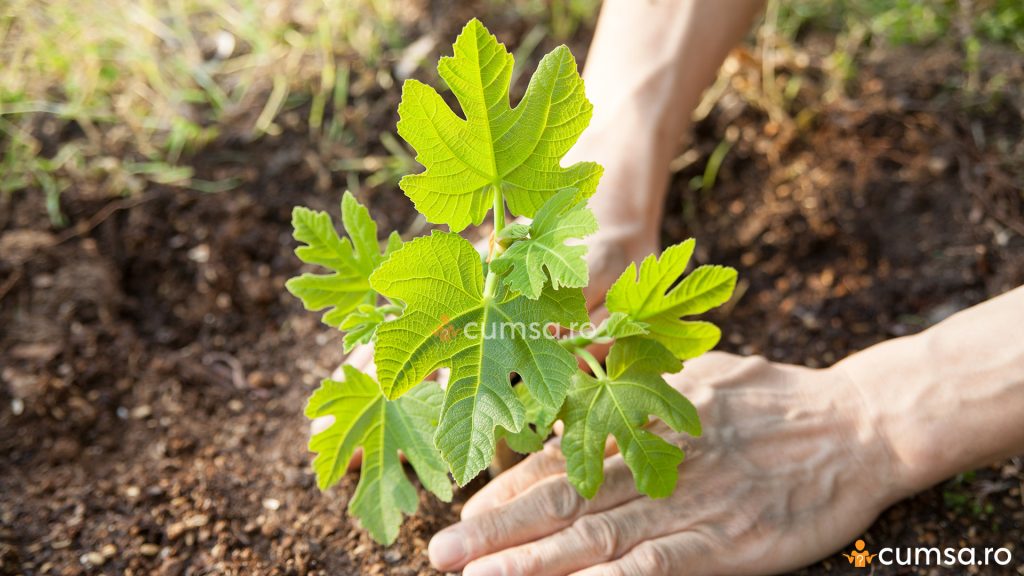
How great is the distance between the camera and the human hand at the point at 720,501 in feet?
5.66

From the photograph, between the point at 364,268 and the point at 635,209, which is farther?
the point at 635,209

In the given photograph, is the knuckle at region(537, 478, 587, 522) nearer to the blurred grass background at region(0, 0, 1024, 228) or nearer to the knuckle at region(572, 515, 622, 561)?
the knuckle at region(572, 515, 622, 561)

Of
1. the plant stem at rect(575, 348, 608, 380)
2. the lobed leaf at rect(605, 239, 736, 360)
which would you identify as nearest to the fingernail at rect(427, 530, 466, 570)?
the plant stem at rect(575, 348, 608, 380)

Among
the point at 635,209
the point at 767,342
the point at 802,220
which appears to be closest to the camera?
the point at 635,209

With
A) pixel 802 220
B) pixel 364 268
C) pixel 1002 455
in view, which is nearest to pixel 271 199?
pixel 364 268

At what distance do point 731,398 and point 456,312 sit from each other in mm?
779

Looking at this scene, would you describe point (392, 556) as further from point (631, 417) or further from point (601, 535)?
point (631, 417)

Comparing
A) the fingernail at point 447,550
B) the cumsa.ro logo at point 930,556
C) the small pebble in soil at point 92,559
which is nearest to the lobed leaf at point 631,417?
the fingernail at point 447,550

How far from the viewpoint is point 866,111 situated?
2.72 meters

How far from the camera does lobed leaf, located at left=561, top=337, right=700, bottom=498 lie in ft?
5.16

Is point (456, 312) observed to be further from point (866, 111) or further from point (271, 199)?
point (866, 111)

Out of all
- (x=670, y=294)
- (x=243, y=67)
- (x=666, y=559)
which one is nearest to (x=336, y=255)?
(x=670, y=294)

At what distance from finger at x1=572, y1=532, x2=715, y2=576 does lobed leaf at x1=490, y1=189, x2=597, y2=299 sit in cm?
64

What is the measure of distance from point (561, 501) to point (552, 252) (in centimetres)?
69
